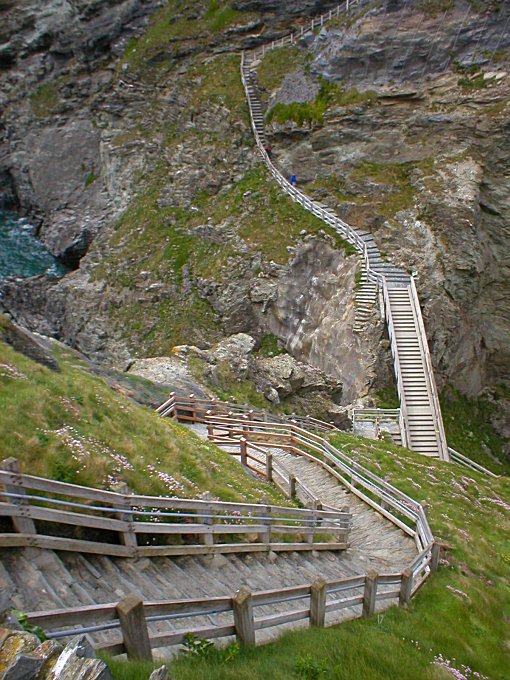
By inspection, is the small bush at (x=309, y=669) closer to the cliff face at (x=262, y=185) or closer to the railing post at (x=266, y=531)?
the railing post at (x=266, y=531)

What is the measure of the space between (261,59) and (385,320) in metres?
36.2

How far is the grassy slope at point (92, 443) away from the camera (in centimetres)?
845

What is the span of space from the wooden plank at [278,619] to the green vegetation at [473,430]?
24.4 meters

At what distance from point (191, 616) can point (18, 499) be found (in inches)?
107

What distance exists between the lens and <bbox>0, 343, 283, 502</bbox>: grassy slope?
27.7 feet

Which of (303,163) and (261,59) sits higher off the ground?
(261,59)

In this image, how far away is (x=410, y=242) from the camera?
35.1 meters

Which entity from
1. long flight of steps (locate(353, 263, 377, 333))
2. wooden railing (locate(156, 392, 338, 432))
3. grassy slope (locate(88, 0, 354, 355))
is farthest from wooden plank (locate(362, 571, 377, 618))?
grassy slope (locate(88, 0, 354, 355))

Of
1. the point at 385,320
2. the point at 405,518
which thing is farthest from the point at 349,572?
the point at 385,320

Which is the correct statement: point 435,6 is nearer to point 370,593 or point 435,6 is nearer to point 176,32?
point 176,32

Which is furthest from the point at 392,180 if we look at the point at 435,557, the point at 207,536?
the point at 207,536

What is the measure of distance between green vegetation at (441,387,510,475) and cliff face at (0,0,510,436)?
5.25 feet

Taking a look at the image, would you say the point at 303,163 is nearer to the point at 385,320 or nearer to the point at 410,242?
the point at 410,242

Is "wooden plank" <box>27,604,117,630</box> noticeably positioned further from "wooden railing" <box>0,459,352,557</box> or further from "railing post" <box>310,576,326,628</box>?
"railing post" <box>310,576,326,628</box>
